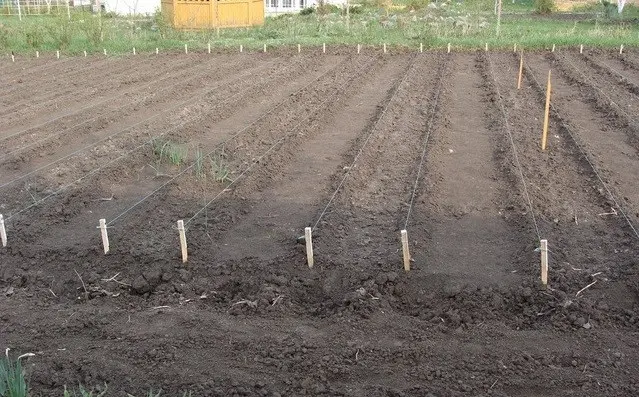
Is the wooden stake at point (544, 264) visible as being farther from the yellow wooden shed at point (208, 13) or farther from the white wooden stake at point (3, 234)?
the yellow wooden shed at point (208, 13)

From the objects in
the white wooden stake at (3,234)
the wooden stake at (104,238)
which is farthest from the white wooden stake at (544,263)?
the white wooden stake at (3,234)

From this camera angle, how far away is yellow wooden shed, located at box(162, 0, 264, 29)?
2530 centimetres

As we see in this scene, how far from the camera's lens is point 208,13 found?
2556 centimetres

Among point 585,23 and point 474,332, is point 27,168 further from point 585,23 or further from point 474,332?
point 585,23

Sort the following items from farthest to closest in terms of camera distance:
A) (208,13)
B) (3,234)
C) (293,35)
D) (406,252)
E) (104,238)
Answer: (208,13), (293,35), (3,234), (104,238), (406,252)

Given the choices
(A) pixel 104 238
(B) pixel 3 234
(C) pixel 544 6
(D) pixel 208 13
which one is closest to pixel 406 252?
(A) pixel 104 238

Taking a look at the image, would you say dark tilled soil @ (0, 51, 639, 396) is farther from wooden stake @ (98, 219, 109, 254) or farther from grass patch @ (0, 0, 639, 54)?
grass patch @ (0, 0, 639, 54)

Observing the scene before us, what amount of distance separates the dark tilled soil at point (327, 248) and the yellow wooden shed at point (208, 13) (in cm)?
1394

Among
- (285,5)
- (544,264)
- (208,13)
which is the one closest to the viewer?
(544,264)

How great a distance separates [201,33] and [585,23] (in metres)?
16.1

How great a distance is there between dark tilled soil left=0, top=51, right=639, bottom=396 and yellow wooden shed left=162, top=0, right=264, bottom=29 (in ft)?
45.7

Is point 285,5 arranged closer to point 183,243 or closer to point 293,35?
point 293,35

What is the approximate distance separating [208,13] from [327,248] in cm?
2119

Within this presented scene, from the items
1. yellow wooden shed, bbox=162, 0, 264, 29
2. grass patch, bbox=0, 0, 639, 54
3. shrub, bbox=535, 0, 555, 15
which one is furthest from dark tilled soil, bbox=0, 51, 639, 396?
shrub, bbox=535, 0, 555, 15
